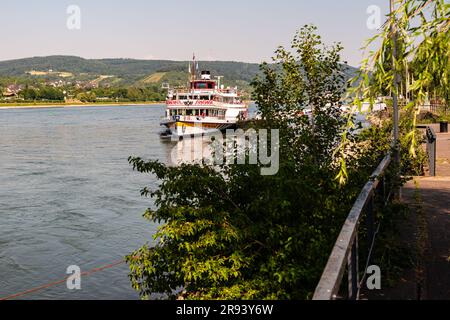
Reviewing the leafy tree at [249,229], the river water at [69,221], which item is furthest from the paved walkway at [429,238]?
the river water at [69,221]

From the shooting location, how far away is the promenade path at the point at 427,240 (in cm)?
561

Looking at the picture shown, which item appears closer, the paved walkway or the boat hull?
the paved walkway

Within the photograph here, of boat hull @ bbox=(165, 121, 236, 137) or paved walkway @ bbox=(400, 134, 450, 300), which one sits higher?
boat hull @ bbox=(165, 121, 236, 137)

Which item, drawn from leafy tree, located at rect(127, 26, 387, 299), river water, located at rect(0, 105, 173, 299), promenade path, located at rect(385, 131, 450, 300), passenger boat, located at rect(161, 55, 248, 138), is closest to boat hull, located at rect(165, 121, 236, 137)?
passenger boat, located at rect(161, 55, 248, 138)

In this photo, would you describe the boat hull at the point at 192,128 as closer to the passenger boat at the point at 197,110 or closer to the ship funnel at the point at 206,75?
the passenger boat at the point at 197,110

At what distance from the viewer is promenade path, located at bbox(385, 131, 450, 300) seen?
5.61m

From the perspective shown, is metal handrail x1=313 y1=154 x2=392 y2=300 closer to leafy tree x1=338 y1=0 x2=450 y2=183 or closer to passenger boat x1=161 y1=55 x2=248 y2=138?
leafy tree x1=338 y1=0 x2=450 y2=183

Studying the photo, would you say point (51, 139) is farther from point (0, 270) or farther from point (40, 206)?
point (0, 270)

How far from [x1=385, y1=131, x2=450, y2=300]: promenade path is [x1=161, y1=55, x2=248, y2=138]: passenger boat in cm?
5646

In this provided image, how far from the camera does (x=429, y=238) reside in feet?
24.7

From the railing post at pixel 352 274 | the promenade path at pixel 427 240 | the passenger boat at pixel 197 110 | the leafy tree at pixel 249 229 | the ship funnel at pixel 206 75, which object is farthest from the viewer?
the ship funnel at pixel 206 75

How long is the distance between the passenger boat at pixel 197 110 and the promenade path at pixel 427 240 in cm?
5646

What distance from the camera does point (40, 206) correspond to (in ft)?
82.1
